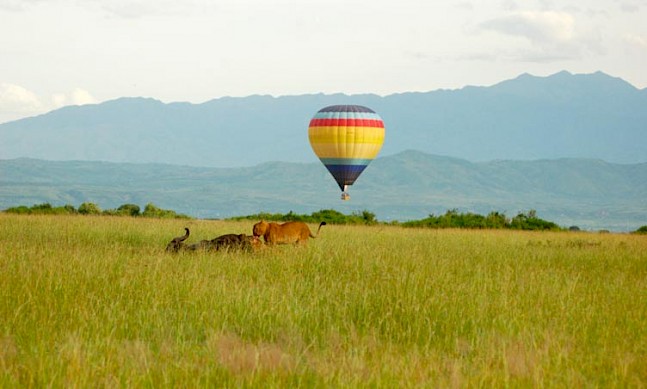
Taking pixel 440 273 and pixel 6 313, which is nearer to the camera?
pixel 6 313

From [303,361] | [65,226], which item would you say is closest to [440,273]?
[303,361]

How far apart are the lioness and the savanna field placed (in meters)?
1.72

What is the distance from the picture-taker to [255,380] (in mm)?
8500

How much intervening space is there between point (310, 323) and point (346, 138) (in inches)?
1678

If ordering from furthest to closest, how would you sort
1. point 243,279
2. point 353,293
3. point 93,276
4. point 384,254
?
point 384,254 → point 243,279 → point 93,276 → point 353,293

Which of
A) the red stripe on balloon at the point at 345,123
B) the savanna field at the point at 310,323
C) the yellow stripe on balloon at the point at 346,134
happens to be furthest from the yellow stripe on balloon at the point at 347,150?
the savanna field at the point at 310,323

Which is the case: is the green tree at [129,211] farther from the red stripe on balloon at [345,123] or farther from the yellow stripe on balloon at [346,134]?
the red stripe on balloon at [345,123]

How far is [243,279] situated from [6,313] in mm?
4687

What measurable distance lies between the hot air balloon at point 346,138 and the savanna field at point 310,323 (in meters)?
35.1

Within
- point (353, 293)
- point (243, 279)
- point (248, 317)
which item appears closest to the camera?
point (248, 317)

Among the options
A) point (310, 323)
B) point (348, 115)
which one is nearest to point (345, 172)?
point (348, 115)

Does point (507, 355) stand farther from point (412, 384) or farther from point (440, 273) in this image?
point (440, 273)

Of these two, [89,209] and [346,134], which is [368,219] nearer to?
[346,134]

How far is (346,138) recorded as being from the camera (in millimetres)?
53906
